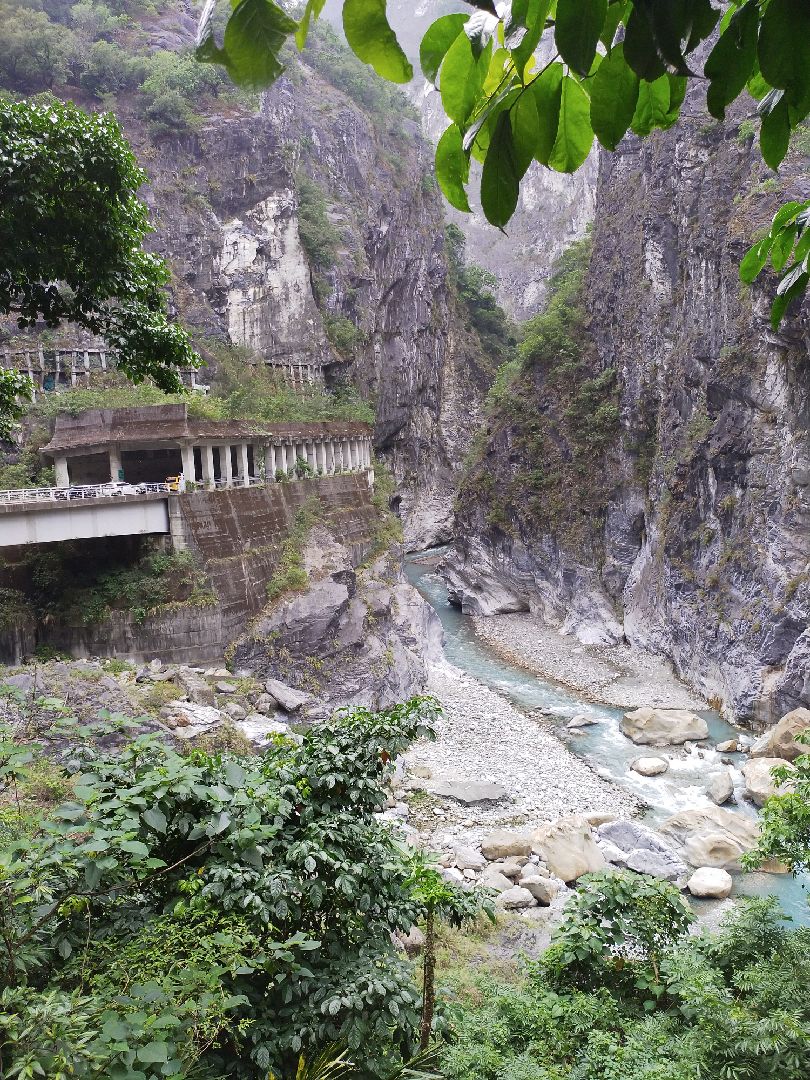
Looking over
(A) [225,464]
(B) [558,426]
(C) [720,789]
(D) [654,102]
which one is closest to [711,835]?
(C) [720,789]

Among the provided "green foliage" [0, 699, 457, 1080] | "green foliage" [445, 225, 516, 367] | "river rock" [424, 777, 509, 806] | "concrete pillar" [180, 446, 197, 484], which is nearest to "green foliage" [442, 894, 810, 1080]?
"green foliage" [0, 699, 457, 1080]

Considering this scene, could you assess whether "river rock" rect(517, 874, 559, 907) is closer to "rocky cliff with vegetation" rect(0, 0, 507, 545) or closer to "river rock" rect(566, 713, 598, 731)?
"river rock" rect(566, 713, 598, 731)

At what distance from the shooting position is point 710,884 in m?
8.57

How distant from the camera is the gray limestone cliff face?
13828 mm

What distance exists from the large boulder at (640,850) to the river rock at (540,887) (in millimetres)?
1188

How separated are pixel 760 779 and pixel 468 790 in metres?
4.92

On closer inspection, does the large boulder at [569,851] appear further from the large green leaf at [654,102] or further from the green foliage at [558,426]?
the green foliage at [558,426]

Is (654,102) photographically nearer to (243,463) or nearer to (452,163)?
(452,163)

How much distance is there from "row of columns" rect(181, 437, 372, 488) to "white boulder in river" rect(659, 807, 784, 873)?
10707 millimetres

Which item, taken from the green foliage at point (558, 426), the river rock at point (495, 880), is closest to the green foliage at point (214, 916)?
the river rock at point (495, 880)

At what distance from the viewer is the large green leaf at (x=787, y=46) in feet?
2.27

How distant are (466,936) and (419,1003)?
4992mm

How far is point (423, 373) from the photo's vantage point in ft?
116

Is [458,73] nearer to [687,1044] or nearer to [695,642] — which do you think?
[687,1044]
